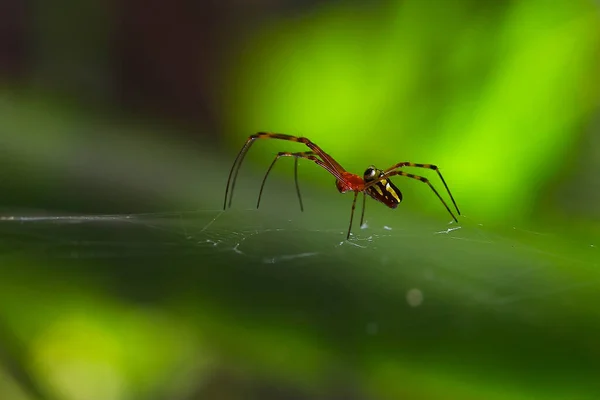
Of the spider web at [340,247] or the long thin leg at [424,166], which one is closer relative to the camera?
the spider web at [340,247]

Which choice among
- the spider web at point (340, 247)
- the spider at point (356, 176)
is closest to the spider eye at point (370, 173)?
the spider at point (356, 176)

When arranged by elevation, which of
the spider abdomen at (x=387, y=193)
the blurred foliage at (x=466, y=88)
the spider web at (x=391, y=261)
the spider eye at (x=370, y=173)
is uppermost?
the blurred foliage at (x=466, y=88)

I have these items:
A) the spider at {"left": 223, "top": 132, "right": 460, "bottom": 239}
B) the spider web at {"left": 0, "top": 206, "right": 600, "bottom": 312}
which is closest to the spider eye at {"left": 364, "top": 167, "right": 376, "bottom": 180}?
the spider at {"left": 223, "top": 132, "right": 460, "bottom": 239}

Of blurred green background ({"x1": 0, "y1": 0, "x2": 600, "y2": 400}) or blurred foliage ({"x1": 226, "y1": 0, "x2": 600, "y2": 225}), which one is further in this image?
blurred foliage ({"x1": 226, "y1": 0, "x2": 600, "y2": 225})

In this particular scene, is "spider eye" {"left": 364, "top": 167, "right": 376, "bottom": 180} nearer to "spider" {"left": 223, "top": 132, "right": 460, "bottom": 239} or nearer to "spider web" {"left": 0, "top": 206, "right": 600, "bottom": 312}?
"spider" {"left": 223, "top": 132, "right": 460, "bottom": 239}

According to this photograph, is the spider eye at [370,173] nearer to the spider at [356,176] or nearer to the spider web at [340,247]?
the spider at [356,176]

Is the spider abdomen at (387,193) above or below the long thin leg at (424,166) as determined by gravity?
below

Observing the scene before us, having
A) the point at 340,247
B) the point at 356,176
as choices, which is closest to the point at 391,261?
the point at 340,247

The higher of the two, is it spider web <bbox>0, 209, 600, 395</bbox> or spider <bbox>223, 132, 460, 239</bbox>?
spider <bbox>223, 132, 460, 239</bbox>
